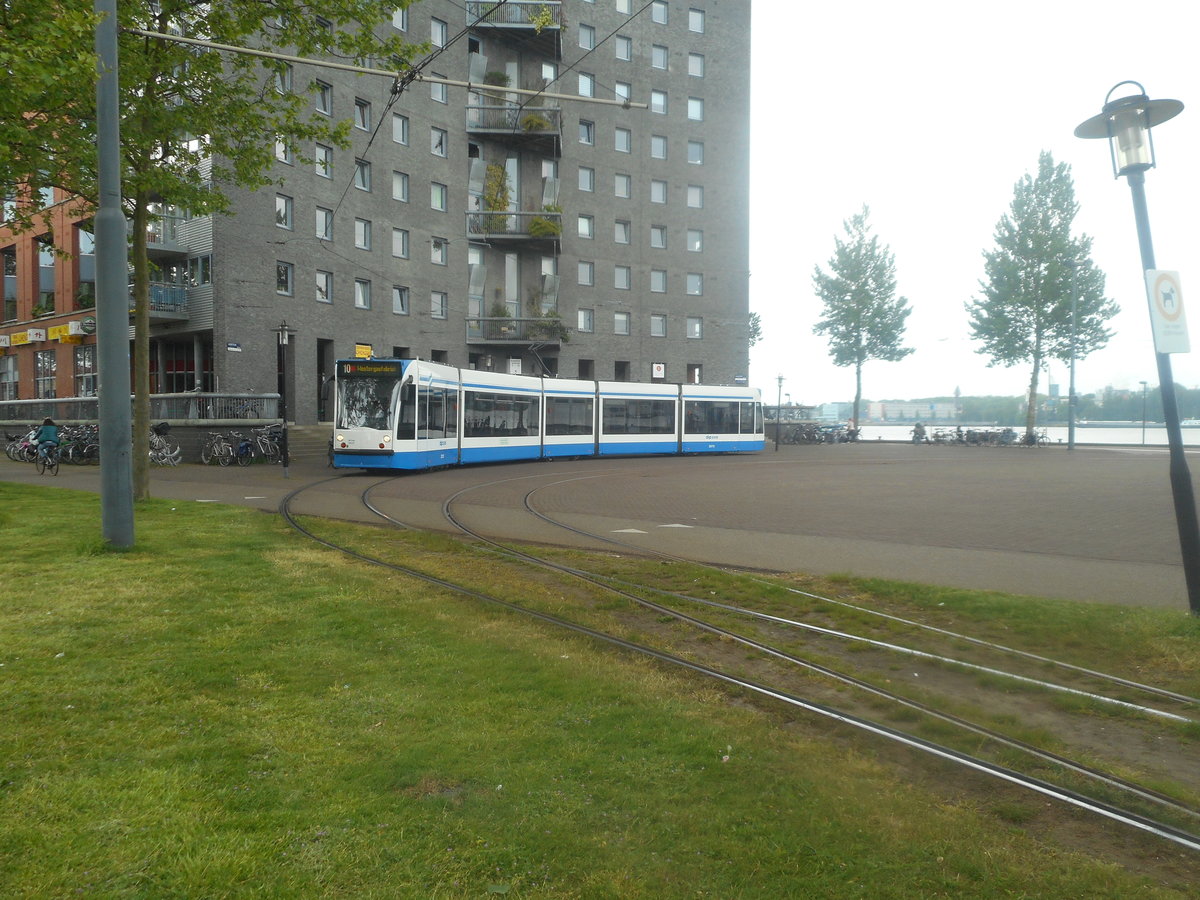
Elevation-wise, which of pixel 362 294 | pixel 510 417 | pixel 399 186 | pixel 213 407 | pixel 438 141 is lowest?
pixel 510 417

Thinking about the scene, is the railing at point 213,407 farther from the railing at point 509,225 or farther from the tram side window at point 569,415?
the railing at point 509,225

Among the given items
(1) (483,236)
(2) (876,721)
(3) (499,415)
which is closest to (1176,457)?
(2) (876,721)

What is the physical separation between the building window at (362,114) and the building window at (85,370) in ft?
45.4

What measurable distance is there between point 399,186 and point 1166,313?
36.8 metres

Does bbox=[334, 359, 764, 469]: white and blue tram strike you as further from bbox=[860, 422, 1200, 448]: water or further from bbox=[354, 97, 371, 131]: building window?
bbox=[860, 422, 1200, 448]: water

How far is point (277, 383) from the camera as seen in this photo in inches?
1324

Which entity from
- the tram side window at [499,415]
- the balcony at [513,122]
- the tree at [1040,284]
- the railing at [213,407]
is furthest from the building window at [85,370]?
the tree at [1040,284]

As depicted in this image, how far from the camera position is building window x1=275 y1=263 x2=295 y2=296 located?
34031 mm

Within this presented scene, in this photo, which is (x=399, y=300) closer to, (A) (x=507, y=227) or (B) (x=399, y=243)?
(B) (x=399, y=243)

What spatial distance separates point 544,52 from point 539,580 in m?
43.2

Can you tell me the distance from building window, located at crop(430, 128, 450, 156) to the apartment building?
0.09 metres

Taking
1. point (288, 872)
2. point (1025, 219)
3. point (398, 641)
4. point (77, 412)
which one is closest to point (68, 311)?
point (77, 412)

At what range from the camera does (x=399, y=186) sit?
39906mm

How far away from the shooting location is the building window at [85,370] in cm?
3626
